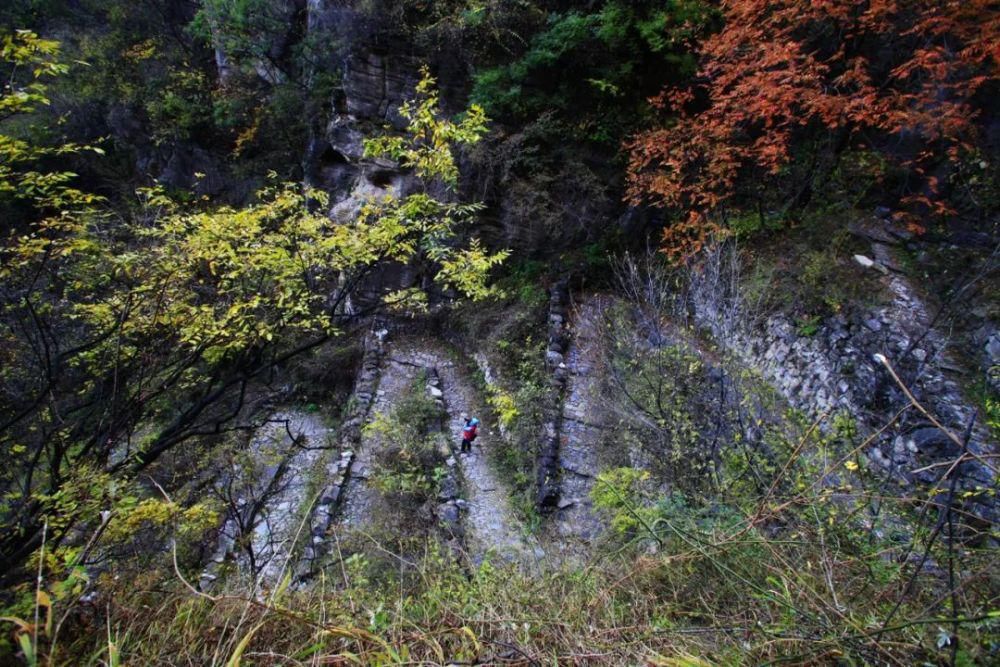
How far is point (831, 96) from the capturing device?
6.27 metres

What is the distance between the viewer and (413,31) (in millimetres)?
10125

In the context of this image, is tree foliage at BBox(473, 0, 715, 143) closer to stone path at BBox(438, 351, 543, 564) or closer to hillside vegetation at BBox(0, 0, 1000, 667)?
hillside vegetation at BBox(0, 0, 1000, 667)

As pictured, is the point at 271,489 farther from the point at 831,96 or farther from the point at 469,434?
the point at 831,96

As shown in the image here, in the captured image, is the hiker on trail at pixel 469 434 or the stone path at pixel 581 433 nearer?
the stone path at pixel 581 433

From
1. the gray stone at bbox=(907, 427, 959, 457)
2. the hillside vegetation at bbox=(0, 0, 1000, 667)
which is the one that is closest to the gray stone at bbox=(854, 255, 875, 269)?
the hillside vegetation at bbox=(0, 0, 1000, 667)

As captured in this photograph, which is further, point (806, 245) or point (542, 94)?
point (542, 94)

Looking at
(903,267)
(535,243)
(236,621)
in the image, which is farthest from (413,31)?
(236,621)

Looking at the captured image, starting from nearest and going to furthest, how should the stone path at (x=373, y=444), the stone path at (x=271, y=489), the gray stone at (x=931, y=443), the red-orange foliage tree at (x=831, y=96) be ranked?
the gray stone at (x=931, y=443)
the red-orange foliage tree at (x=831, y=96)
the stone path at (x=271, y=489)
the stone path at (x=373, y=444)

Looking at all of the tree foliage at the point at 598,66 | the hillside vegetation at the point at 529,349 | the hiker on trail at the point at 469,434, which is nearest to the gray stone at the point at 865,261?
the hillside vegetation at the point at 529,349

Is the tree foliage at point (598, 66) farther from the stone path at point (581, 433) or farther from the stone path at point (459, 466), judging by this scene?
the stone path at point (459, 466)

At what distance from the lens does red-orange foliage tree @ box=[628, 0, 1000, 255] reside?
5.51m

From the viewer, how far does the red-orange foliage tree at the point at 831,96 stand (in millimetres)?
5512

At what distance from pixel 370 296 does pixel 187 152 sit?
9459mm

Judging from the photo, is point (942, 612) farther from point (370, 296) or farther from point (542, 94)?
point (370, 296)
